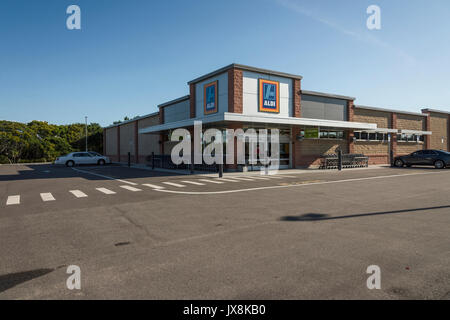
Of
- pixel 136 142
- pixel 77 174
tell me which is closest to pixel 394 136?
pixel 136 142

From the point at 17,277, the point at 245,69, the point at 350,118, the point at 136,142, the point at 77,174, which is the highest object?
the point at 245,69

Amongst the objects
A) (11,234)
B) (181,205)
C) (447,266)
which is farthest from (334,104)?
(11,234)

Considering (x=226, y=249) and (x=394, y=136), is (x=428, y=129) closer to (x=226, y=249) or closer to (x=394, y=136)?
(x=394, y=136)

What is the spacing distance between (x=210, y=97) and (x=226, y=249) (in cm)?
2034

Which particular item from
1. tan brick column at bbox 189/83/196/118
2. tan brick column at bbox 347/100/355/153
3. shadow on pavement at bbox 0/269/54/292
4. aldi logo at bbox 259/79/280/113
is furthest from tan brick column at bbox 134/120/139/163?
shadow on pavement at bbox 0/269/54/292

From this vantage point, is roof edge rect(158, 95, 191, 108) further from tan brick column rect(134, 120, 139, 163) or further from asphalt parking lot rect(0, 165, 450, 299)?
asphalt parking lot rect(0, 165, 450, 299)

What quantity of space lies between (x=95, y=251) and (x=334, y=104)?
27.2 m

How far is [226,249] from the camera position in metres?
4.57

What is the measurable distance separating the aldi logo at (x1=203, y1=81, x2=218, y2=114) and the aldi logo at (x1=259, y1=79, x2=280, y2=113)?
12.3 feet

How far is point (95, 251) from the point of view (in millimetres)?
4566

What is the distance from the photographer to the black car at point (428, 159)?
22.9 m

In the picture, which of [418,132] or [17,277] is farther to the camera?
[418,132]

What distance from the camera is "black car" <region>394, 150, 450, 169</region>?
75.3 feet

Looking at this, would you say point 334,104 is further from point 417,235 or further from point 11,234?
point 11,234
